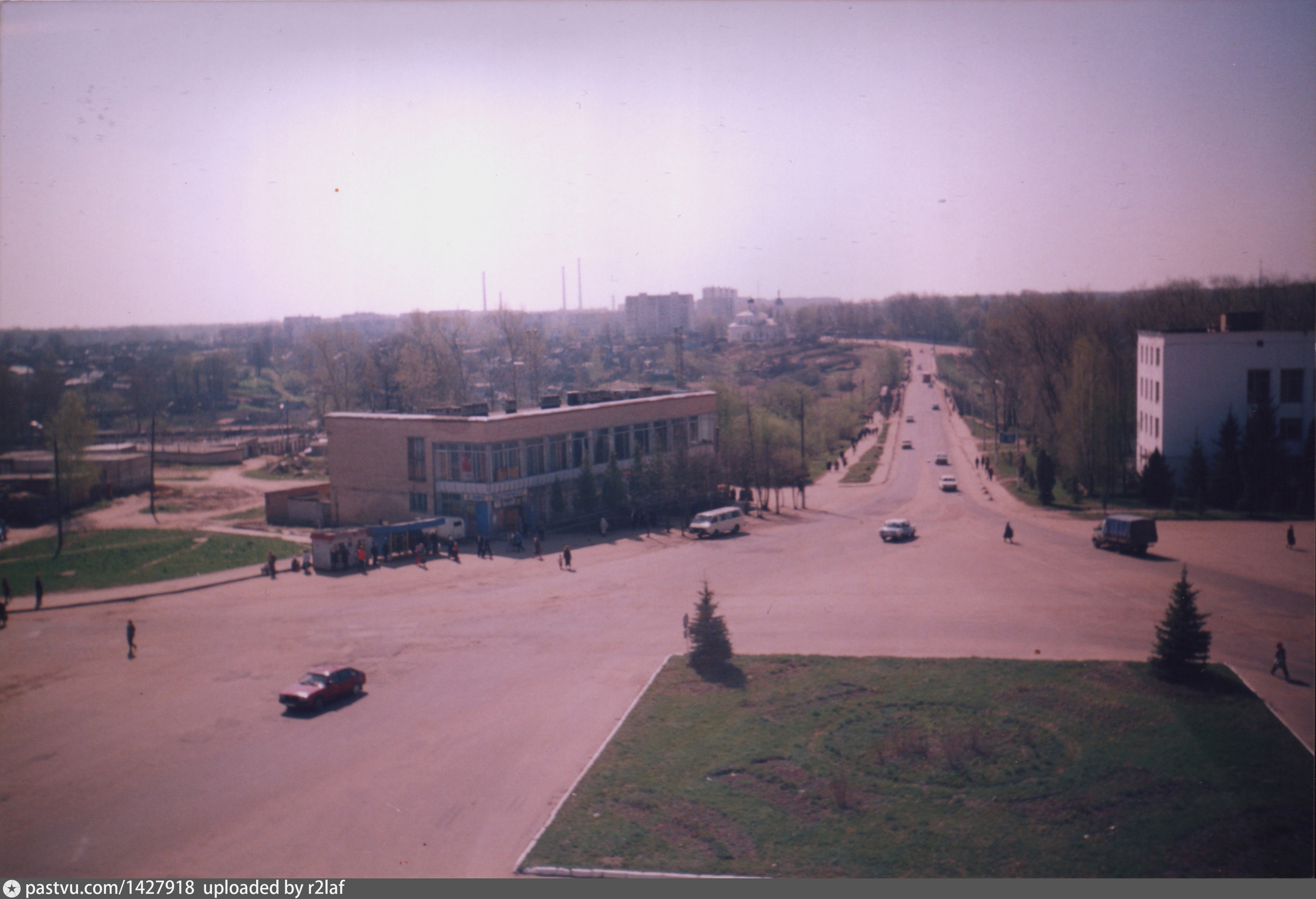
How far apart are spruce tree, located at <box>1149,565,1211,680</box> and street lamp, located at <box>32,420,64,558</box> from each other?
25.2 meters

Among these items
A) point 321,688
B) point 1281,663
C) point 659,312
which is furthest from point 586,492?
point 659,312

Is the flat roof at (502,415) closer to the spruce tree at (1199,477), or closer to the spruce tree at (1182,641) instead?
the spruce tree at (1199,477)

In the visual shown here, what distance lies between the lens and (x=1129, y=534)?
1950cm

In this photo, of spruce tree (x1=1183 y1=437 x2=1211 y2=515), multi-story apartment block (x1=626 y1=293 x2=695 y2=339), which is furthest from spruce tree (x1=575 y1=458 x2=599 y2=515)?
multi-story apartment block (x1=626 y1=293 x2=695 y2=339)

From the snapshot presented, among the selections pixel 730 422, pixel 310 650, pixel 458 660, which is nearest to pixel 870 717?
pixel 458 660

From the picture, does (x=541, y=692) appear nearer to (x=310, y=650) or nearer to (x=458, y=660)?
(x=458, y=660)

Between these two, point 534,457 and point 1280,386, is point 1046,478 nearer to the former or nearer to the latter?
point 1280,386

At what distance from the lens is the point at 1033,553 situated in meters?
20.3

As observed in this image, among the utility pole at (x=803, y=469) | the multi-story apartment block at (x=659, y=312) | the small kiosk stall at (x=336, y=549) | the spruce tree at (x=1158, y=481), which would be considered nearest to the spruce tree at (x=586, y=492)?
the small kiosk stall at (x=336, y=549)

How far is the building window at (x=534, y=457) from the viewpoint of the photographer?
26688mm

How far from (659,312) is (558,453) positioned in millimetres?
107458

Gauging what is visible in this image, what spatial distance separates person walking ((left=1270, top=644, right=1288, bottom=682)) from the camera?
11349mm

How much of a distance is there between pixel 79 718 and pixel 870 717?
36.4 ft

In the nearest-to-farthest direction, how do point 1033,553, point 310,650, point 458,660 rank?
1. point 458,660
2. point 310,650
3. point 1033,553
